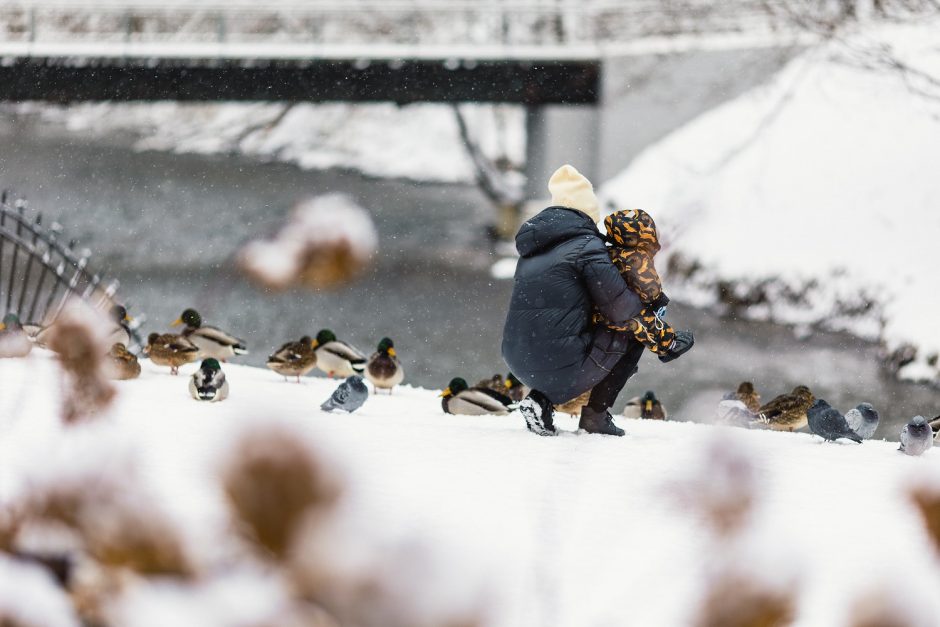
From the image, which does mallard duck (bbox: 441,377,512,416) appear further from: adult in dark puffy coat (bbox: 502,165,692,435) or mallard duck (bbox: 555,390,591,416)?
adult in dark puffy coat (bbox: 502,165,692,435)

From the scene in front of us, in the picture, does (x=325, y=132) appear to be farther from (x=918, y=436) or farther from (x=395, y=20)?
(x=918, y=436)

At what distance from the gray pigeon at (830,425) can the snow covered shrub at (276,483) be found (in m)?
2.93

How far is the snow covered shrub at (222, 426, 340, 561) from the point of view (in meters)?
0.63

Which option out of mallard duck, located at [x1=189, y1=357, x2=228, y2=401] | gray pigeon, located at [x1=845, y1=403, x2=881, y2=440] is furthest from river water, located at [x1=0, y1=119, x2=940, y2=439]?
mallard duck, located at [x1=189, y1=357, x2=228, y2=401]

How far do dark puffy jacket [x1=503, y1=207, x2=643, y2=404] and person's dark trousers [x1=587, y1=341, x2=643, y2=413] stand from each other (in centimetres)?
3

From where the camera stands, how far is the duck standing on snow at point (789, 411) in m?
4.21

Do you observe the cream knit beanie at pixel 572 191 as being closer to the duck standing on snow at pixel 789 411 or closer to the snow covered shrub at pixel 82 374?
the duck standing on snow at pixel 789 411

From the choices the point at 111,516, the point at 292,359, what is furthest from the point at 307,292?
the point at 111,516

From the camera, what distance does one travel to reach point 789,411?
13.9 feet

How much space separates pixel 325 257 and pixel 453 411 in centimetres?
230

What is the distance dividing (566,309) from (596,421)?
0.35 metres

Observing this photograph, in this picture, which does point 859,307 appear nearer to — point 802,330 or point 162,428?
point 802,330

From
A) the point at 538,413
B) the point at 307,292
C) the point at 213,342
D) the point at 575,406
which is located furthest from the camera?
the point at 307,292

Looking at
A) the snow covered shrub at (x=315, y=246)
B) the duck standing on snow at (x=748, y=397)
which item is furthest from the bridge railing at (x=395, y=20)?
the snow covered shrub at (x=315, y=246)
